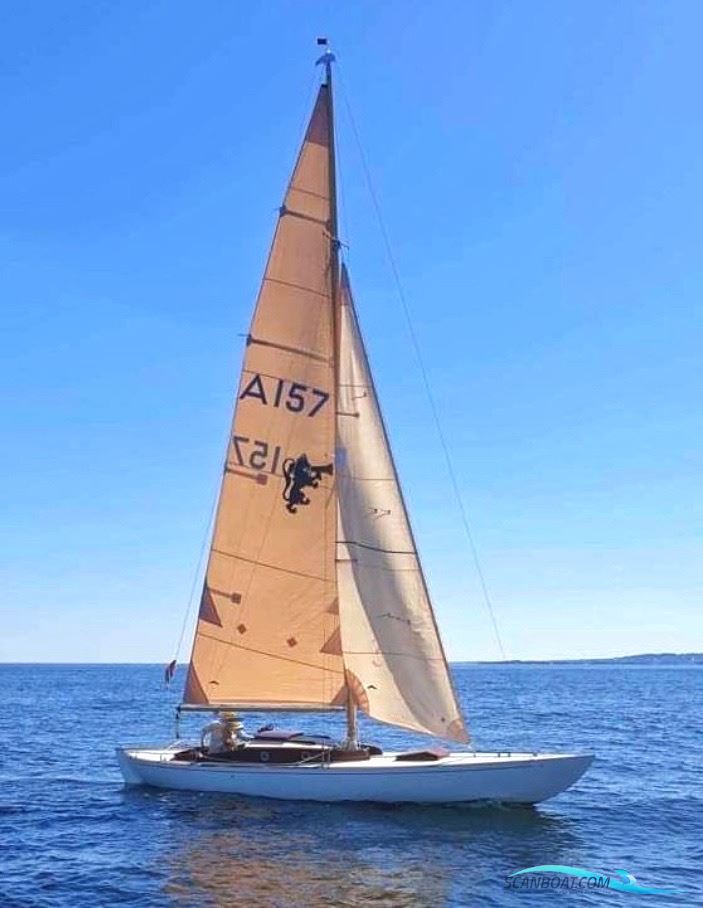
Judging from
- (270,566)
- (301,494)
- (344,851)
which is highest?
(301,494)

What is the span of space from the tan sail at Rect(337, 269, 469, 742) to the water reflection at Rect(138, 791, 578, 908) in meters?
2.94

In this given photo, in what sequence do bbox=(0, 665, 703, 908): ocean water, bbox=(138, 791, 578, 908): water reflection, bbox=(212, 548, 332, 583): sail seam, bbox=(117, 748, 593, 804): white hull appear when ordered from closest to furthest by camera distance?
bbox=(138, 791, 578, 908): water reflection < bbox=(0, 665, 703, 908): ocean water < bbox=(117, 748, 593, 804): white hull < bbox=(212, 548, 332, 583): sail seam

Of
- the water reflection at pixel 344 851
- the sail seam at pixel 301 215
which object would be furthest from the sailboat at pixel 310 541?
the water reflection at pixel 344 851

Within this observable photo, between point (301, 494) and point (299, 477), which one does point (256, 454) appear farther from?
point (301, 494)

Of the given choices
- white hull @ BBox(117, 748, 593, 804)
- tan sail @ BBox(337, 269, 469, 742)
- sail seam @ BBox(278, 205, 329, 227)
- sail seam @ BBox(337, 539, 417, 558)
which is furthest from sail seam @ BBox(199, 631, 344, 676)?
sail seam @ BBox(278, 205, 329, 227)

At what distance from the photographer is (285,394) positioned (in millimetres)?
27234

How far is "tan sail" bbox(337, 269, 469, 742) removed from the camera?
25781 mm

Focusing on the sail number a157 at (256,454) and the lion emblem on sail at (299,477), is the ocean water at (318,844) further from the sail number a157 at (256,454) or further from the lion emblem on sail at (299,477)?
the sail number a157 at (256,454)

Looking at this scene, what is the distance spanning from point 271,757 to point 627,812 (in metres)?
10.7

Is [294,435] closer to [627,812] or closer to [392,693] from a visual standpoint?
[392,693]

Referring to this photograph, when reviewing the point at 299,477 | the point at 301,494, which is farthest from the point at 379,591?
the point at 299,477

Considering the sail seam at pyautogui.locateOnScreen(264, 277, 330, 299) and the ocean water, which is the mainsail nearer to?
the sail seam at pyautogui.locateOnScreen(264, 277, 330, 299)

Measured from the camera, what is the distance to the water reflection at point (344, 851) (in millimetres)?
18156

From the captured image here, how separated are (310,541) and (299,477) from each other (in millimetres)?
1877
